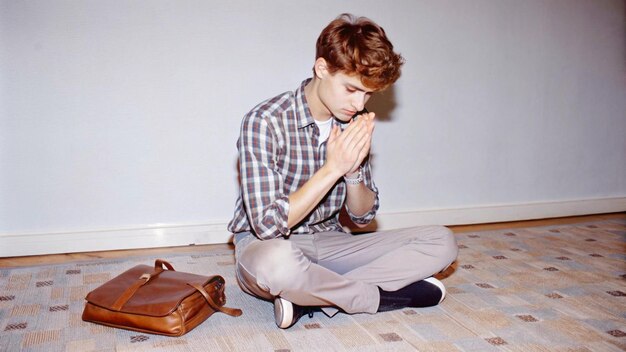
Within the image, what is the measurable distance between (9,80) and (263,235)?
1.48 meters

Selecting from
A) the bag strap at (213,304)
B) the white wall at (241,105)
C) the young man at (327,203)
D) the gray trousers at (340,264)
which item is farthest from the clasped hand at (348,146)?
the white wall at (241,105)

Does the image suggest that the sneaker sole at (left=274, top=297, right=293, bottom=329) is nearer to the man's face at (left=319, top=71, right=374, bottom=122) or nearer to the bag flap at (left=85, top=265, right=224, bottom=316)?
the bag flap at (left=85, top=265, right=224, bottom=316)

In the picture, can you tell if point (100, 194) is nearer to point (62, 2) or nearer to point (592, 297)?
point (62, 2)

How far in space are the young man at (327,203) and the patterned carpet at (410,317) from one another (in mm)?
92

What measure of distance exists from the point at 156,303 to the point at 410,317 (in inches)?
30.5

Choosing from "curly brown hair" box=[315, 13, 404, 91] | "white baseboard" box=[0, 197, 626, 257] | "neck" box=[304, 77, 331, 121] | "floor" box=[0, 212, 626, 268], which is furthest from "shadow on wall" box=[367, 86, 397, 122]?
"curly brown hair" box=[315, 13, 404, 91]

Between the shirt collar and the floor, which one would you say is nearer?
the shirt collar

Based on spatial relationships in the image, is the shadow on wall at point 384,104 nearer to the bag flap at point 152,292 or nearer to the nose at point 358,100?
the nose at point 358,100

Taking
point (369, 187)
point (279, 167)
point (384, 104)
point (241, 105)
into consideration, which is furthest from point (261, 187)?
point (384, 104)

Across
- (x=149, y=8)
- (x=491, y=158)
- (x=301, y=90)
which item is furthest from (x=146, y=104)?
(x=491, y=158)

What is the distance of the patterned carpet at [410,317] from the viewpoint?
1.68 meters

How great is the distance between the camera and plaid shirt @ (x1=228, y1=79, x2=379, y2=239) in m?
1.76

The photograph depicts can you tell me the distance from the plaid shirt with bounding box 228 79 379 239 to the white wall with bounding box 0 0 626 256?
932 mm

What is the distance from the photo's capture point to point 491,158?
3.41 meters
